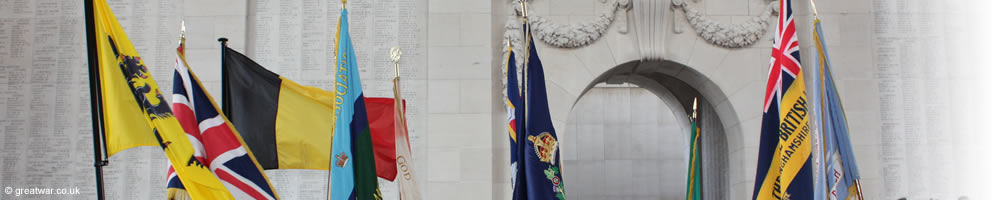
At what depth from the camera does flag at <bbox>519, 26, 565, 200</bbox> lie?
36.6ft

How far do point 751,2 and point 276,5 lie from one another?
722cm

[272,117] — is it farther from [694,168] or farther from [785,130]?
[694,168]

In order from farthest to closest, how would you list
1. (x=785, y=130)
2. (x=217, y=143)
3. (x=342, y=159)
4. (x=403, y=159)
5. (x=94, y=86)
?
(x=403, y=159)
(x=342, y=159)
(x=785, y=130)
(x=217, y=143)
(x=94, y=86)

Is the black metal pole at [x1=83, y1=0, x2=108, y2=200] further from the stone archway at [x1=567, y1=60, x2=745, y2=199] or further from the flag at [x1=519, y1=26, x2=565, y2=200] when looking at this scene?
the stone archway at [x1=567, y1=60, x2=745, y2=199]

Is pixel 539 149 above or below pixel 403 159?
above

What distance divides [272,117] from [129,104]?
8.34 ft

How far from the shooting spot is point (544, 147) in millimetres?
11297

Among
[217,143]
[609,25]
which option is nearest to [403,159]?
A: [217,143]

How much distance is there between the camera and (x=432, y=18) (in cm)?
1592

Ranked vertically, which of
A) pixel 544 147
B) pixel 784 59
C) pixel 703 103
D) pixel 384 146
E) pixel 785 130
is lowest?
pixel 384 146

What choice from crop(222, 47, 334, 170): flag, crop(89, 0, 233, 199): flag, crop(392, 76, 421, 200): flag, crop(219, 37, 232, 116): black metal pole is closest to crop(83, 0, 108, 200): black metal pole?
crop(89, 0, 233, 199): flag

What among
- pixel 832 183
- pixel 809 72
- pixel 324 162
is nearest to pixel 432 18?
pixel 324 162

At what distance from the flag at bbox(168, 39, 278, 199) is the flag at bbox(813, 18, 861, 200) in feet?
18.5

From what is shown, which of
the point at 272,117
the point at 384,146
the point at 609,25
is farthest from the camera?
the point at 609,25
